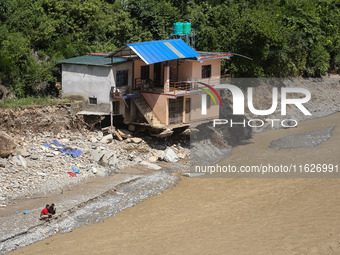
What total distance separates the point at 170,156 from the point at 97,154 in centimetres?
568

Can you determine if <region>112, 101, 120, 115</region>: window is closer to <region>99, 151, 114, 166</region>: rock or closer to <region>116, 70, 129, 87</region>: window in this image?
<region>116, 70, 129, 87</region>: window

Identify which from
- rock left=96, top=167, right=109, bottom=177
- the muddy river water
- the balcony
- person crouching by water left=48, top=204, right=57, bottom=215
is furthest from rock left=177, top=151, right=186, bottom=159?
person crouching by water left=48, top=204, right=57, bottom=215


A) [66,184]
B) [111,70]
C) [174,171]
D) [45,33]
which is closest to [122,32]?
[45,33]

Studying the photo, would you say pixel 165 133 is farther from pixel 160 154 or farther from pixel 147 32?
pixel 147 32

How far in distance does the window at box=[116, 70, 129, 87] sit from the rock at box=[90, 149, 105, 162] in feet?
17.5

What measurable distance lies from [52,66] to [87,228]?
53.9ft

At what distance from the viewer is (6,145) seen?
3098cm

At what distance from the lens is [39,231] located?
2564cm

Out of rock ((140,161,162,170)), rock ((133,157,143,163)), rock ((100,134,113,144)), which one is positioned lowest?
rock ((140,161,162,170))

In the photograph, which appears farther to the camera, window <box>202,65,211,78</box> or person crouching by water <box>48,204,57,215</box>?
window <box>202,65,211,78</box>

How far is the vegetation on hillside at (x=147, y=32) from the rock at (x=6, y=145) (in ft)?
22.3

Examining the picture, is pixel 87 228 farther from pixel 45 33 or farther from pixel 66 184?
pixel 45 33

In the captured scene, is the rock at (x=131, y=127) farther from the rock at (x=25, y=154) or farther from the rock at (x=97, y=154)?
the rock at (x=25, y=154)

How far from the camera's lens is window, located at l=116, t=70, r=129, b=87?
3722 centimetres
